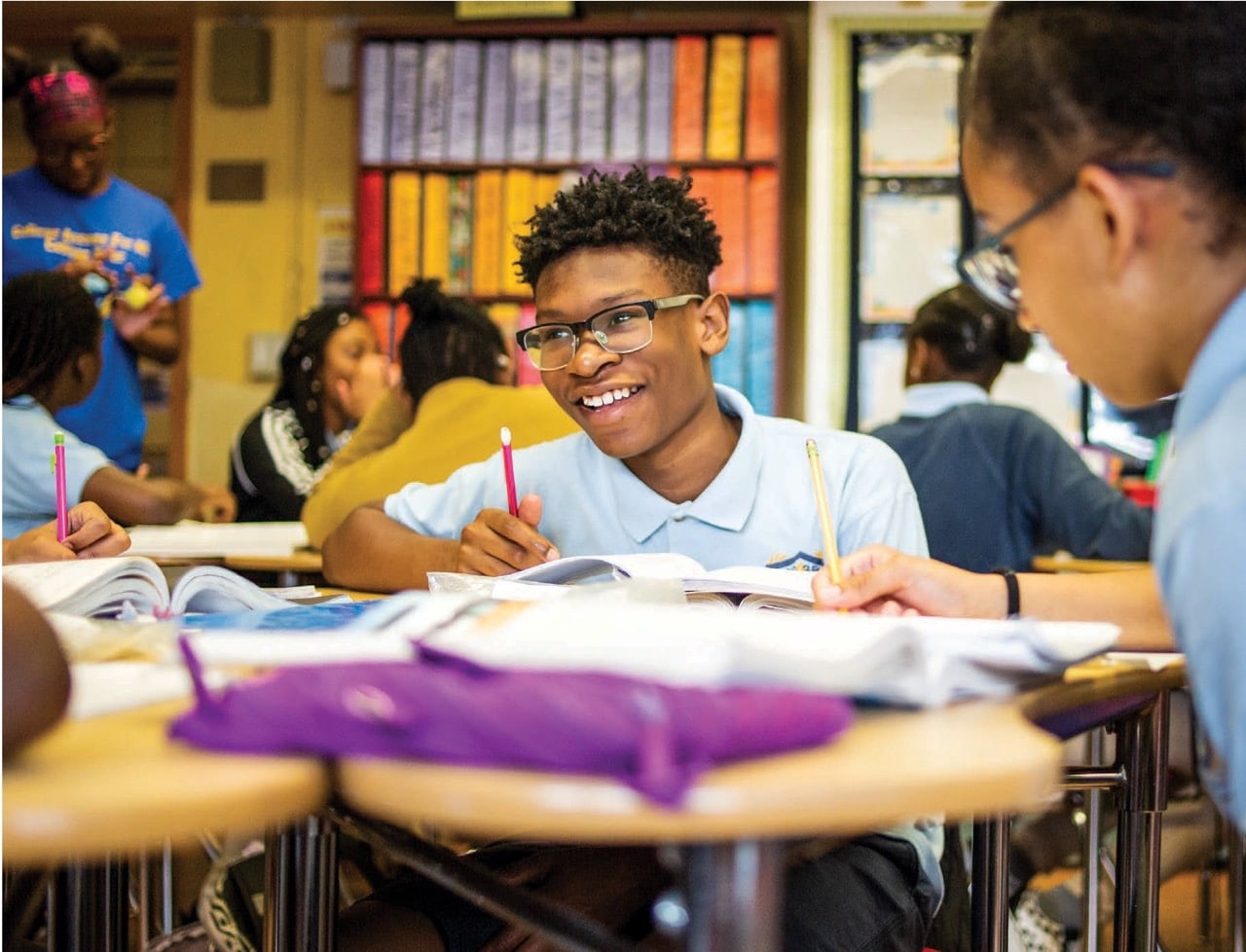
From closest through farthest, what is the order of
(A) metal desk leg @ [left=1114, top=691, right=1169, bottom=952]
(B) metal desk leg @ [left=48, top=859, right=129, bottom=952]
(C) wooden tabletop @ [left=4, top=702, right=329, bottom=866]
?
(C) wooden tabletop @ [left=4, top=702, right=329, bottom=866]
(B) metal desk leg @ [left=48, top=859, right=129, bottom=952]
(A) metal desk leg @ [left=1114, top=691, right=1169, bottom=952]

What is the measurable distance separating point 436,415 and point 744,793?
196 cm

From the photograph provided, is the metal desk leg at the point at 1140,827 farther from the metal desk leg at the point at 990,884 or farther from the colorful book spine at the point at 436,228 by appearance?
the colorful book spine at the point at 436,228

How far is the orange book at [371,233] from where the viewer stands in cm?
434

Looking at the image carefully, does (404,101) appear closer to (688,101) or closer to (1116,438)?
(688,101)

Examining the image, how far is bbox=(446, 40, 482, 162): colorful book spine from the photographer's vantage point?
4.28m

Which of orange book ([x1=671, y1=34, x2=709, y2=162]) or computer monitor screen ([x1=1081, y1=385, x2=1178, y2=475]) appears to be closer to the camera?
computer monitor screen ([x1=1081, y1=385, x2=1178, y2=475])

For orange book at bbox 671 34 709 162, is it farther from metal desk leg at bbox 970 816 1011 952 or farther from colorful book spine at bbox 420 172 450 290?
metal desk leg at bbox 970 816 1011 952

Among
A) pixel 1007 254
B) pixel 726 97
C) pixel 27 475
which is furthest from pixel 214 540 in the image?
pixel 726 97

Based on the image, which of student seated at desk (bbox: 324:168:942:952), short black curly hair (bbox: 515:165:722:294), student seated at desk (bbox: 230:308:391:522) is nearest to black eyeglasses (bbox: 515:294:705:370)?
student seated at desk (bbox: 324:168:942:952)

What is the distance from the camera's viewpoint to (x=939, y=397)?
107 inches

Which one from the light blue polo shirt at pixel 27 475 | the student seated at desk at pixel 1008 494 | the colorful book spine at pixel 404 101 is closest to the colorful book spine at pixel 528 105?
the colorful book spine at pixel 404 101

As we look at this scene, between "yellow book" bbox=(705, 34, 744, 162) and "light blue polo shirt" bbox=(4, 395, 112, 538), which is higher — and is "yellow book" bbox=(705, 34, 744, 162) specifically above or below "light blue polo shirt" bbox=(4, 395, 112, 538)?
above

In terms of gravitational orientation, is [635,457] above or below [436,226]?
below

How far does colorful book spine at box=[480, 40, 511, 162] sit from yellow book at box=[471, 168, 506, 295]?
71 millimetres
